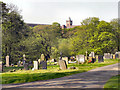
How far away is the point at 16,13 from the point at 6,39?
7046 millimetres

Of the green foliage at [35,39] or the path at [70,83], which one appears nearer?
the path at [70,83]

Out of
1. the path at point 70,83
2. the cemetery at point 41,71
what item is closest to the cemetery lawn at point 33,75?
the cemetery at point 41,71

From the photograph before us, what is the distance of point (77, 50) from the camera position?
47.8 metres

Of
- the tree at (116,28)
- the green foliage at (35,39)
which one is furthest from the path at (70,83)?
the tree at (116,28)

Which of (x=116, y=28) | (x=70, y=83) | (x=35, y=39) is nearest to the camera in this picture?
(x=70, y=83)

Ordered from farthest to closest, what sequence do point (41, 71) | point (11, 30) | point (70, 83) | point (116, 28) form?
point (116, 28) < point (11, 30) < point (41, 71) < point (70, 83)

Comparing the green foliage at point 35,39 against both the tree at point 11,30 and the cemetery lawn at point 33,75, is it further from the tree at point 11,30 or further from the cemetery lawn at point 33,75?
the cemetery lawn at point 33,75

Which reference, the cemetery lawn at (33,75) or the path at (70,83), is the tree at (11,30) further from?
the path at (70,83)

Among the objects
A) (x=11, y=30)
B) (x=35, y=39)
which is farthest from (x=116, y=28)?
(x=11, y=30)

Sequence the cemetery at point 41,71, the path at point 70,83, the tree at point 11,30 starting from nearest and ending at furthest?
the path at point 70,83 < the cemetery at point 41,71 < the tree at point 11,30

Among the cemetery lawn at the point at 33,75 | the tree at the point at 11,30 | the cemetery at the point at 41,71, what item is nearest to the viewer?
the cemetery lawn at the point at 33,75

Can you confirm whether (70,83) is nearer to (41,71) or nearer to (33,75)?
(33,75)

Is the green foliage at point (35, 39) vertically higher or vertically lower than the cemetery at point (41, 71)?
higher

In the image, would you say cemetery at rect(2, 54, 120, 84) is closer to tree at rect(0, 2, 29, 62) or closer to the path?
the path
